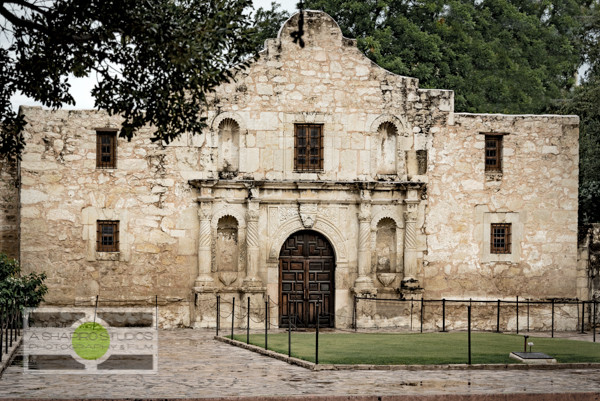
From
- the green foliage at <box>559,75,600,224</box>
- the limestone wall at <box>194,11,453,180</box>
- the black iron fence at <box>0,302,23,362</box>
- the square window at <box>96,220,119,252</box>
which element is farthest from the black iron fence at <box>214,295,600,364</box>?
the green foliage at <box>559,75,600,224</box>

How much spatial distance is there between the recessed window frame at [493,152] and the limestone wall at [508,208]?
191mm

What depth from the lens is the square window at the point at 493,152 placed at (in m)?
24.8

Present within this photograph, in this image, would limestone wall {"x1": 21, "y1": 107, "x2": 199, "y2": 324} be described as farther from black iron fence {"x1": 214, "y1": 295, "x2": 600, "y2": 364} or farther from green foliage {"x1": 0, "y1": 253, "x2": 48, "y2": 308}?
black iron fence {"x1": 214, "y1": 295, "x2": 600, "y2": 364}

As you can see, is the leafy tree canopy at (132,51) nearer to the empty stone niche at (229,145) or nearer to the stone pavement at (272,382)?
the stone pavement at (272,382)

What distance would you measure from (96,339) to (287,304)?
5756 mm

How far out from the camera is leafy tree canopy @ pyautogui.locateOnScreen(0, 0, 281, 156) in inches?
523

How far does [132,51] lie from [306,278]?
1138 centimetres

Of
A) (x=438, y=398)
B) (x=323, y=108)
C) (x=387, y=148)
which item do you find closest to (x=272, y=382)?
(x=438, y=398)

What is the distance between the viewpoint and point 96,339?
774 inches

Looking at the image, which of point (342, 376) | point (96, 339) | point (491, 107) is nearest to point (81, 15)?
point (342, 376)

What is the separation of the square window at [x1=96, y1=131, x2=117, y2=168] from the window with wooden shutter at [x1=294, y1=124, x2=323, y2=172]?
4.53 metres

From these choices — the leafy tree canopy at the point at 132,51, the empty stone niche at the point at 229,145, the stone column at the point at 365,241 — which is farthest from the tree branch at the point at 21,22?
the stone column at the point at 365,241

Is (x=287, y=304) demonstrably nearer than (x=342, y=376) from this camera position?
No

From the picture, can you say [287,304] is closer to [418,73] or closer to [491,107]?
[418,73]
